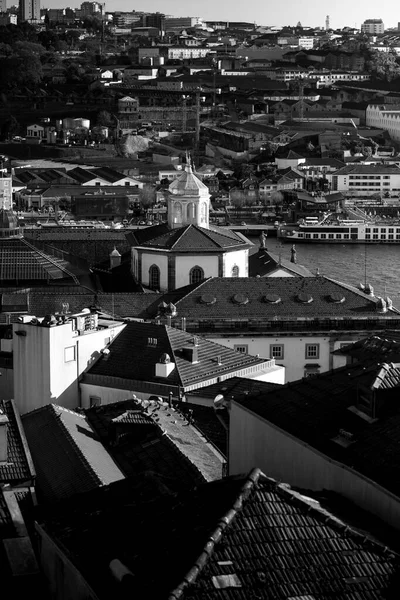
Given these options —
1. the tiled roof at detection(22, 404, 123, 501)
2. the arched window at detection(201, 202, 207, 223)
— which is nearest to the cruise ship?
the arched window at detection(201, 202, 207, 223)

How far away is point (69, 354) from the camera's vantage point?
33.5 feet

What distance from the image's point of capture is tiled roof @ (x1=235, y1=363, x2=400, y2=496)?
4.72m

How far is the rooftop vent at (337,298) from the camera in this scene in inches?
561

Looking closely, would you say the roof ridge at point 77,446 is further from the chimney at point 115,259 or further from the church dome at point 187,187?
the chimney at point 115,259

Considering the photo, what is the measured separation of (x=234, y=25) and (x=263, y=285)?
7876 centimetres

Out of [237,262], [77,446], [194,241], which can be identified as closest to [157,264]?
[194,241]

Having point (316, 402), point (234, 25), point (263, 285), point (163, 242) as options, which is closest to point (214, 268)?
point (163, 242)

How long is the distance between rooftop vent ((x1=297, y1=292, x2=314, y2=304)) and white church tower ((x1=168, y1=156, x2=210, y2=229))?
3.76m

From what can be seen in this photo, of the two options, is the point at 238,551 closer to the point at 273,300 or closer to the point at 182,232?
the point at 273,300

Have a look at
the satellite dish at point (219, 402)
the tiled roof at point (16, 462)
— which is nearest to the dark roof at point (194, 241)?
the satellite dish at point (219, 402)

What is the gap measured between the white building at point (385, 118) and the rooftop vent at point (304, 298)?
36.1m

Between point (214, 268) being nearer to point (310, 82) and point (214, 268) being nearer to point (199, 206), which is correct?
point (199, 206)

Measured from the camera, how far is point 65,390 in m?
10.1

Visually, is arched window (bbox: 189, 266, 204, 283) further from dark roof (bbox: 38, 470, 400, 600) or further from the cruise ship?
the cruise ship
